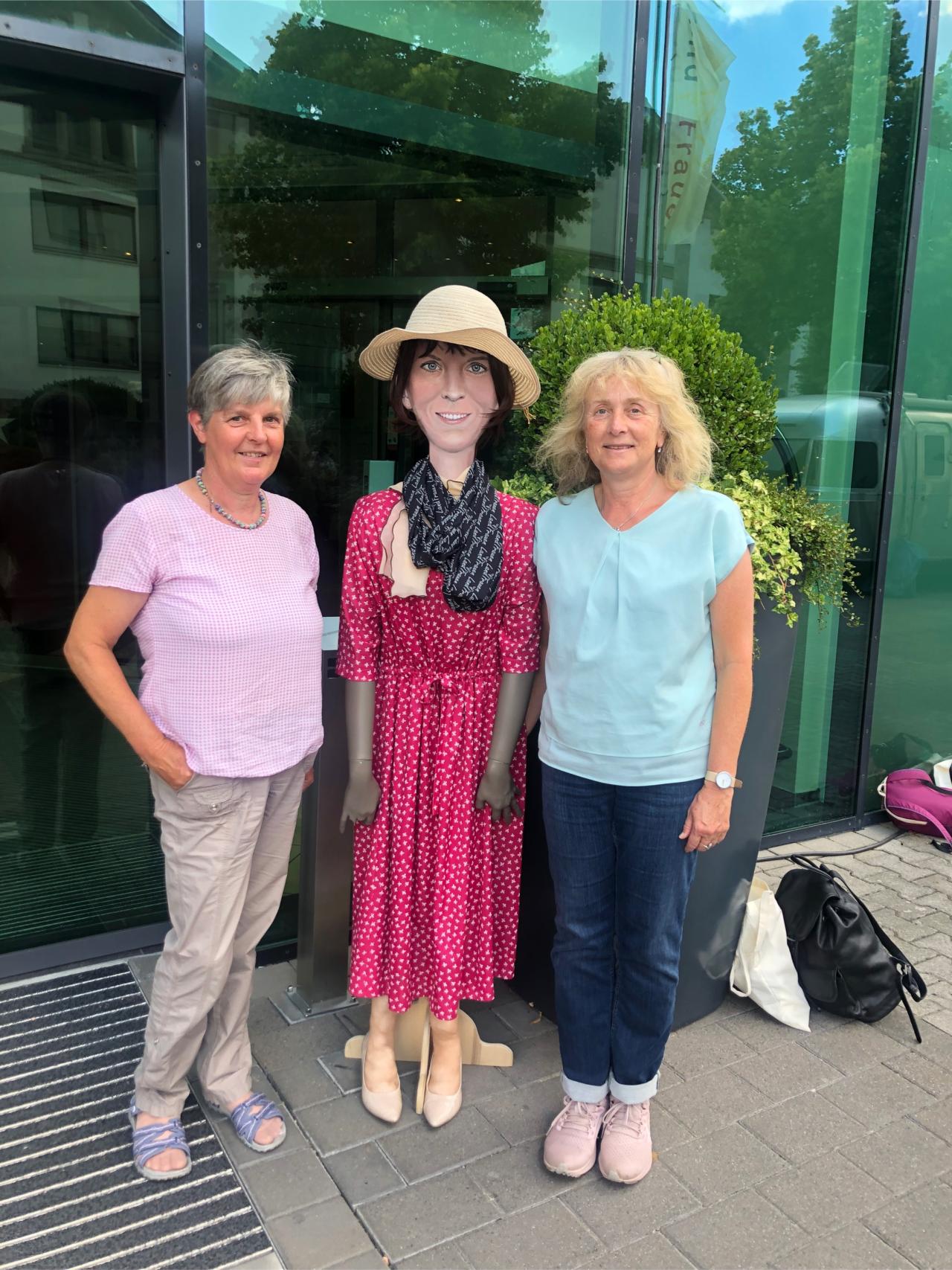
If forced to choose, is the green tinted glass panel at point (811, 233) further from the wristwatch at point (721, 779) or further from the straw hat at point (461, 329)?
the wristwatch at point (721, 779)

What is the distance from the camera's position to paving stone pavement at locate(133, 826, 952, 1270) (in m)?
2.39

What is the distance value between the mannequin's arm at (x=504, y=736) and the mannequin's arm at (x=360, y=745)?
1.02 ft

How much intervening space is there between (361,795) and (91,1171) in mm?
1161

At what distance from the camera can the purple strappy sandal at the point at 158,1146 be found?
2566 mm

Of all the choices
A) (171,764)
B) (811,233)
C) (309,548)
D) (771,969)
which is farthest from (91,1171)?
(811,233)

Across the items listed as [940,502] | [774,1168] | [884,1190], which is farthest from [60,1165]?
[940,502]

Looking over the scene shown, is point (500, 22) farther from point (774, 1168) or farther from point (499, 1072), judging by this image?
point (774, 1168)

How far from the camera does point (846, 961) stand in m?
3.32

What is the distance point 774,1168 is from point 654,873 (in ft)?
2.89

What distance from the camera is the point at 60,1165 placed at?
8.57 ft

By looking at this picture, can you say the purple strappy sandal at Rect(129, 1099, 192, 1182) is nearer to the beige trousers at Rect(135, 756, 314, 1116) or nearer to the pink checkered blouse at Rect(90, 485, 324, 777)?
the beige trousers at Rect(135, 756, 314, 1116)

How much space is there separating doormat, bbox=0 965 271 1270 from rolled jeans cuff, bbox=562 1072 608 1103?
860mm

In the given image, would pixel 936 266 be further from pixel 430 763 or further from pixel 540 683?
pixel 430 763

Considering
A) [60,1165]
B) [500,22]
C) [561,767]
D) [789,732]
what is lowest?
[60,1165]
